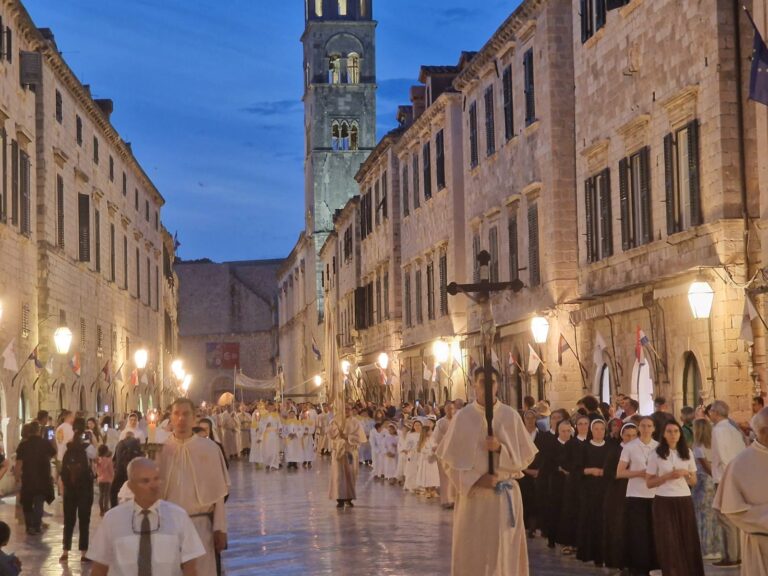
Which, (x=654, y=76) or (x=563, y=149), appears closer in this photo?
(x=654, y=76)

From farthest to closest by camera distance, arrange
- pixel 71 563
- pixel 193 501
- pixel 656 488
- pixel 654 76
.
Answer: pixel 654 76
pixel 71 563
pixel 656 488
pixel 193 501

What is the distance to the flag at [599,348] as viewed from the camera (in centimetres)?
2583

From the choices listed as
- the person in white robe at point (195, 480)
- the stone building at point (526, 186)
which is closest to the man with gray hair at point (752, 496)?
the person in white robe at point (195, 480)

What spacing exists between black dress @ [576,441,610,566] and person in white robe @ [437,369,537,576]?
14.4ft

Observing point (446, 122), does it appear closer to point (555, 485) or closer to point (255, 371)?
point (555, 485)

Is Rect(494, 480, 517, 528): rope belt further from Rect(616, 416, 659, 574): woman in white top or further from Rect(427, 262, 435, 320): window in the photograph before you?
Rect(427, 262, 435, 320): window

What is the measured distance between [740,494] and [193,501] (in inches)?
173

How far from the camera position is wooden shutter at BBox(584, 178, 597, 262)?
1049 inches

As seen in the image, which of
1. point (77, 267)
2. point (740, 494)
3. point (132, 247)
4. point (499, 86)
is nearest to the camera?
point (740, 494)

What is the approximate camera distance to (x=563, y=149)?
29.3 meters

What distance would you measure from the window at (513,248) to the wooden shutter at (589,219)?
5.16 metres

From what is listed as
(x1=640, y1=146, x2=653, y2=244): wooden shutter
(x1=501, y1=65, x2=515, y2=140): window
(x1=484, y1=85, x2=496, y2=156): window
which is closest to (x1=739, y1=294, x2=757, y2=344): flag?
(x1=640, y1=146, x2=653, y2=244): wooden shutter

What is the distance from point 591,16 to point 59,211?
52.9 feet

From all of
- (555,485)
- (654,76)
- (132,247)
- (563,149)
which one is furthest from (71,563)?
(132,247)
